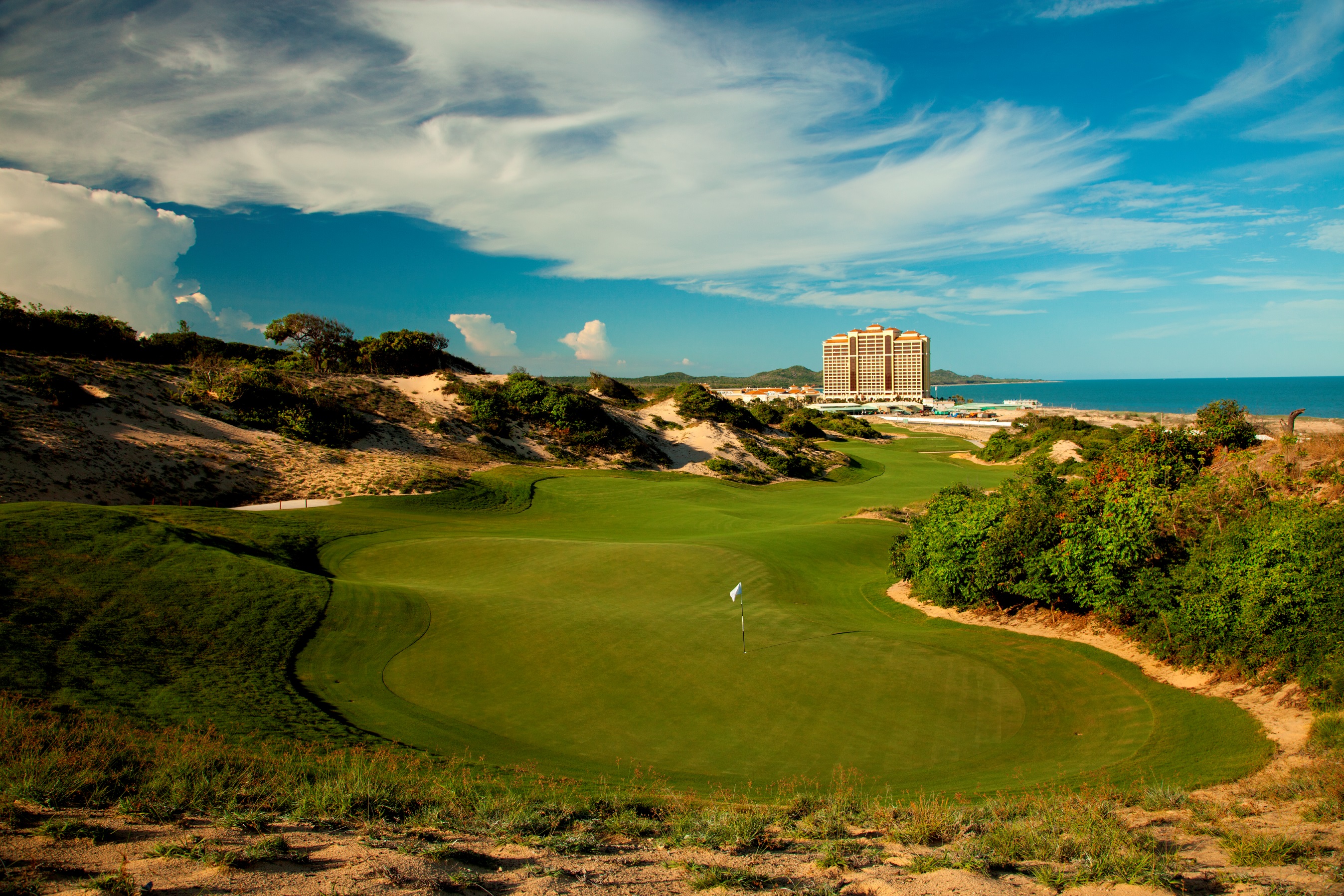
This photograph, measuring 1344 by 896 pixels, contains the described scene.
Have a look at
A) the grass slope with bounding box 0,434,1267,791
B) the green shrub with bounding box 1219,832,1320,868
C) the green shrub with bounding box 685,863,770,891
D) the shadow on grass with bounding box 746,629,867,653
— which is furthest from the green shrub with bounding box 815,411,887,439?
the green shrub with bounding box 685,863,770,891

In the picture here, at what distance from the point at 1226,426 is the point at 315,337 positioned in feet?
220

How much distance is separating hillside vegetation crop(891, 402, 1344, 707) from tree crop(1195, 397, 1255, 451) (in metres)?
4.41

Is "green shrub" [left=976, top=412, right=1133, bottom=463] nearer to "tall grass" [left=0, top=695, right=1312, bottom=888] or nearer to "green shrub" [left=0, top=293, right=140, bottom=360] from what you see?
"tall grass" [left=0, top=695, right=1312, bottom=888]

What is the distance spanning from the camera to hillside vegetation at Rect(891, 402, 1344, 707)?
12.1 m

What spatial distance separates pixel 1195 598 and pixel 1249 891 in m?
10.4

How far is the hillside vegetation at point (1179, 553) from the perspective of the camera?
39.7 feet

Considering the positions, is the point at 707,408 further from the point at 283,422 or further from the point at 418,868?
the point at 418,868

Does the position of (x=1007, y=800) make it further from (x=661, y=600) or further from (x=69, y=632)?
(x=69, y=632)

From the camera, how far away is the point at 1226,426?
29.3m

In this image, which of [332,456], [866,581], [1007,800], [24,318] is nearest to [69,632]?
[1007,800]

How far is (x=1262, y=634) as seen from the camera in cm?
1242

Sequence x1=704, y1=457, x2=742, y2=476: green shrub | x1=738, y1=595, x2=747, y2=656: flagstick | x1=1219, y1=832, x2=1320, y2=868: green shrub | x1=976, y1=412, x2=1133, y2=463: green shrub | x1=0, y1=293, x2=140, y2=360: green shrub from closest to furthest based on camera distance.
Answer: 1. x1=1219, y1=832, x2=1320, y2=868: green shrub
2. x1=738, y1=595, x2=747, y2=656: flagstick
3. x1=0, y1=293, x2=140, y2=360: green shrub
4. x1=704, y1=457, x2=742, y2=476: green shrub
5. x1=976, y1=412, x2=1133, y2=463: green shrub

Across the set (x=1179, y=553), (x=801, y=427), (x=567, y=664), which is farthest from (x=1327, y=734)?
(x=801, y=427)

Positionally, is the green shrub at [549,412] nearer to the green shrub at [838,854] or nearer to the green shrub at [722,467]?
the green shrub at [722,467]
